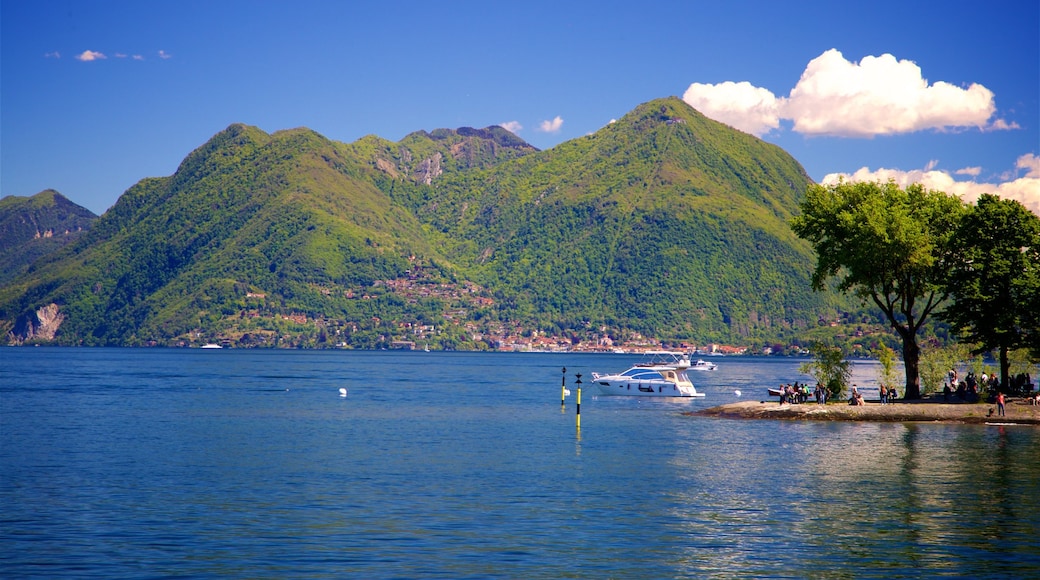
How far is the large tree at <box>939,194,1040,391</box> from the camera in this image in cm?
6919

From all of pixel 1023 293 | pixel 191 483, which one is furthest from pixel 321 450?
pixel 1023 293

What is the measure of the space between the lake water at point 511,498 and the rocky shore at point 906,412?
79 centimetres

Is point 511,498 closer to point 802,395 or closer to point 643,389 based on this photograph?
point 802,395

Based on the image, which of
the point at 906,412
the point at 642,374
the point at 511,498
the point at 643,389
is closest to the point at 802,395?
the point at 906,412

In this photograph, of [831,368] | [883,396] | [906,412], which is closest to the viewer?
[906,412]

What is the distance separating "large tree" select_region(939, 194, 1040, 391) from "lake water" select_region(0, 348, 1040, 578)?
7820mm

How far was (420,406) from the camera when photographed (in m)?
93.1

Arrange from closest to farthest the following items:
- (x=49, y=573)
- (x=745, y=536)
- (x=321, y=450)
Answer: (x=49, y=573) → (x=745, y=536) → (x=321, y=450)

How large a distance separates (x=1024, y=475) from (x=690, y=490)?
15.3 metres

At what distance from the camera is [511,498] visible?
3888 centimetres

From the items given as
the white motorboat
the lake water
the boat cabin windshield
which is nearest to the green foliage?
the lake water

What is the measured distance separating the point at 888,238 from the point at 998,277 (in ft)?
26.7

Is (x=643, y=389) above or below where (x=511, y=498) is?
above

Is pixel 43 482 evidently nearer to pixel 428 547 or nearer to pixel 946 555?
pixel 428 547
